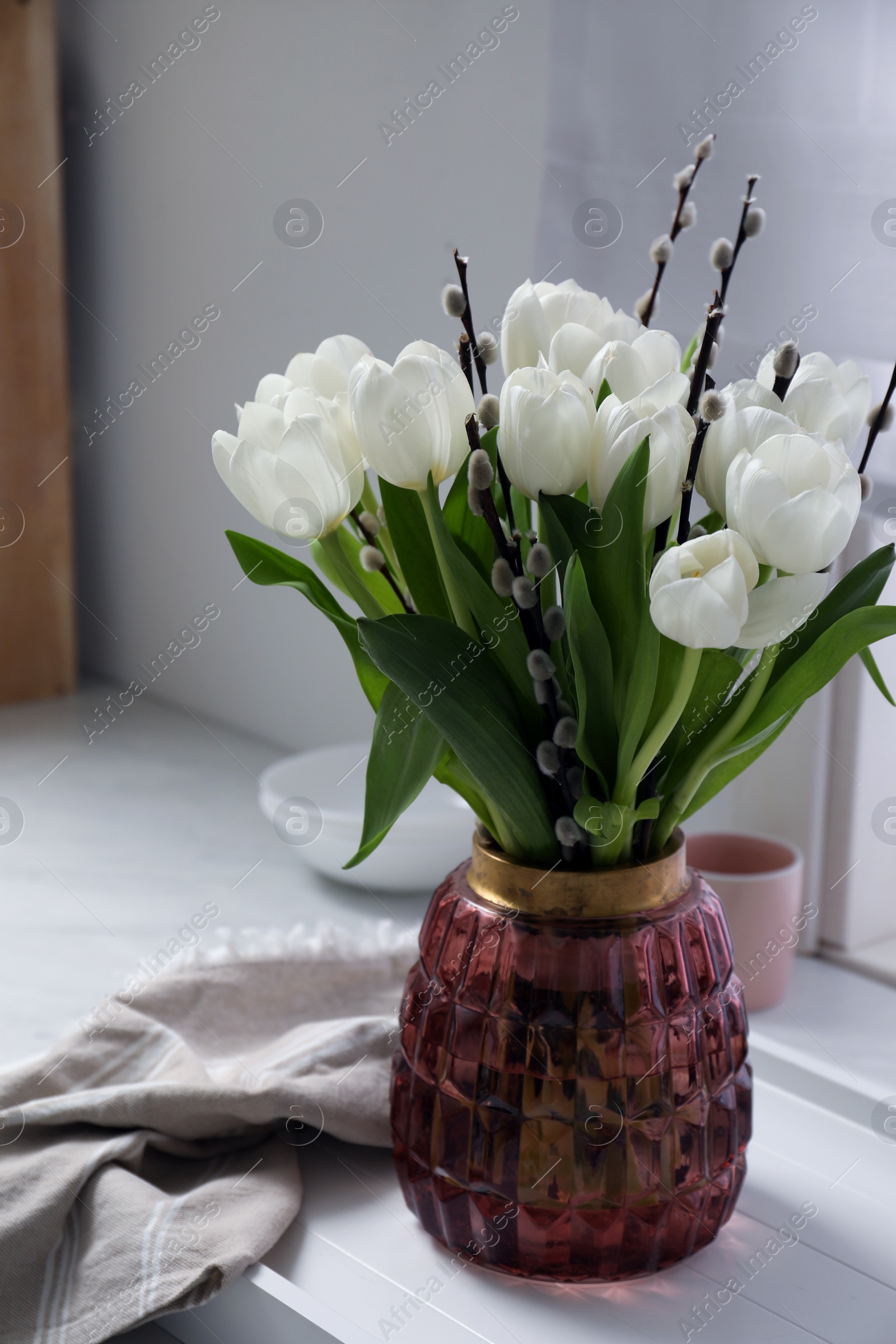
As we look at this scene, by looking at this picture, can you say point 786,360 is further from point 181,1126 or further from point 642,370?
point 181,1126

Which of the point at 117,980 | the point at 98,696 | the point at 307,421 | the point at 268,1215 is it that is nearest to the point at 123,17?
the point at 98,696

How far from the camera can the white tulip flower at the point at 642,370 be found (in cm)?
43

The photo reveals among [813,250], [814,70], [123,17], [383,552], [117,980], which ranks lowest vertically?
[117,980]

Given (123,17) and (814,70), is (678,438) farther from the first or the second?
(123,17)

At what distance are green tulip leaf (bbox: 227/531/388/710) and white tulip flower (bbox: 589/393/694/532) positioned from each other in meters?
0.12

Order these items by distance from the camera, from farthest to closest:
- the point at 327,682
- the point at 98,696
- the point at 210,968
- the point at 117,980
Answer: the point at 98,696 < the point at 327,682 < the point at 117,980 < the point at 210,968

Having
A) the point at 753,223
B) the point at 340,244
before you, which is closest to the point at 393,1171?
the point at 753,223

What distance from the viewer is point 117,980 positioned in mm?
880

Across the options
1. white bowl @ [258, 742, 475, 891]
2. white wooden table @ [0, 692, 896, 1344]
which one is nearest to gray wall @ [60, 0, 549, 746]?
white bowl @ [258, 742, 475, 891]

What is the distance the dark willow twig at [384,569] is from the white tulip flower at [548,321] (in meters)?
0.09

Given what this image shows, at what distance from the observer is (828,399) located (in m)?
0.45

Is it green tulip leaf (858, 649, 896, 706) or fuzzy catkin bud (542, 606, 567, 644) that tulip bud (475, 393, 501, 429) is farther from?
green tulip leaf (858, 649, 896, 706)

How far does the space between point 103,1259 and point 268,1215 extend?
0.07 metres

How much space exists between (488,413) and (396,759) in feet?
0.47
